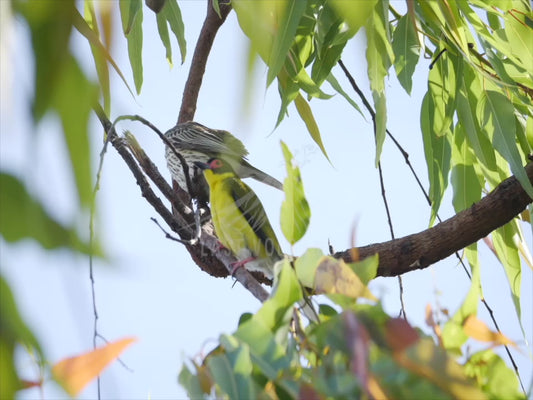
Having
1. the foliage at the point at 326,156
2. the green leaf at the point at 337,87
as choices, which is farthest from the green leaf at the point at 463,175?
the green leaf at the point at 337,87

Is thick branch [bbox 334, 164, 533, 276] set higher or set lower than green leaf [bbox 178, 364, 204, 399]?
higher

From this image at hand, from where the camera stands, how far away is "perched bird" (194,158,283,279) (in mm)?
2349

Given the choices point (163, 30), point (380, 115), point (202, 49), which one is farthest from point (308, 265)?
point (202, 49)

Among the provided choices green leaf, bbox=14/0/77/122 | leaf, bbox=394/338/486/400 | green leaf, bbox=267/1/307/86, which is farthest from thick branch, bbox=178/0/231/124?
green leaf, bbox=14/0/77/122

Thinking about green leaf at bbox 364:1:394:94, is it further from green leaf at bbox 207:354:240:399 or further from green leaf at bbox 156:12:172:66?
green leaf at bbox 207:354:240:399

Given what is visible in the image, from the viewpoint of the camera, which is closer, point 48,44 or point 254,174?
point 48,44

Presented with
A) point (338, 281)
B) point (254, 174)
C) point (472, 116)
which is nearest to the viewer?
point (338, 281)

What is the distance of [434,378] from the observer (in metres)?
0.87

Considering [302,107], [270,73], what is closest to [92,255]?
[270,73]

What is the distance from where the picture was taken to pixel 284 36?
5.36ft

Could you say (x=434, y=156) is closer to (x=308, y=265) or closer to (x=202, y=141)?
(x=308, y=265)

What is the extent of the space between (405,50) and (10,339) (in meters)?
1.83

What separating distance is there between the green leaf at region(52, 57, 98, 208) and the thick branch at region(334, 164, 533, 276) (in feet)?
5.40

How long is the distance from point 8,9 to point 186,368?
0.55m
